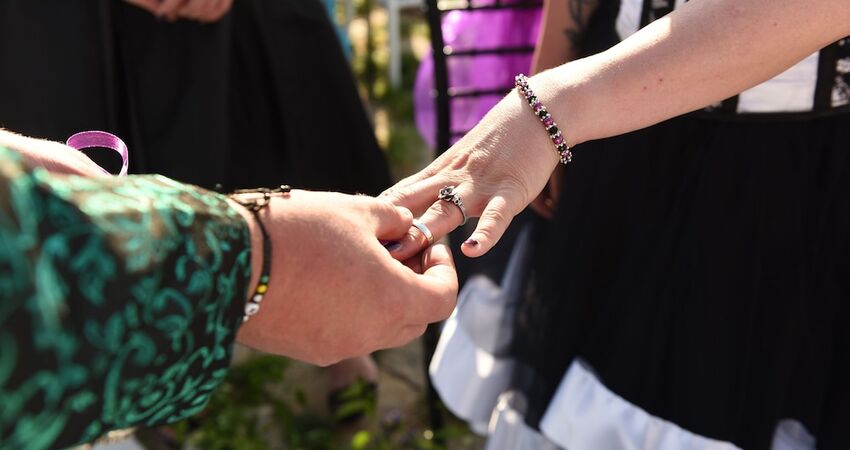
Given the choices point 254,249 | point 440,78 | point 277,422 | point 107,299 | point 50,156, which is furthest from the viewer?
point 277,422

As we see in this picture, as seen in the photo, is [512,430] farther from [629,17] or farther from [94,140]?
[94,140]

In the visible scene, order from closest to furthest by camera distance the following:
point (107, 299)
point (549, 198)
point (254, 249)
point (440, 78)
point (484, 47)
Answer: point (107, 299), point (254, 249), point (549, 198), point (440, 78), point (484, 47)

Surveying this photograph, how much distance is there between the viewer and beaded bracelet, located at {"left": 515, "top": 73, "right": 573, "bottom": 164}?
105 centimetres

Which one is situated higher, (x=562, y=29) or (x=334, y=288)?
(x=562, y=29)

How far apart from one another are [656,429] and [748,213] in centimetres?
38

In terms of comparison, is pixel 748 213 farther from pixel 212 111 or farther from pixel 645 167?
pixel 212 111

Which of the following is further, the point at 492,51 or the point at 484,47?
the point at 484,47

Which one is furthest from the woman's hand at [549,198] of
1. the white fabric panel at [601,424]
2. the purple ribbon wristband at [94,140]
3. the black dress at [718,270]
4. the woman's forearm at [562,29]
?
the purple ribbon wristband at [94,140]

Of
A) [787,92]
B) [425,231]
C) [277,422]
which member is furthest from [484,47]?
[277,422]

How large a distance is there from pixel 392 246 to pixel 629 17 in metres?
0.55

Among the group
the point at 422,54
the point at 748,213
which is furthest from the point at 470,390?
the point at 422,54

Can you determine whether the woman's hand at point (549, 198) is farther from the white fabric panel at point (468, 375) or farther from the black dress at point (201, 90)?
the black dress at point (201, 90)

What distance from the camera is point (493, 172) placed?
1.06 meters

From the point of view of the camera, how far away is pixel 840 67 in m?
1.09
